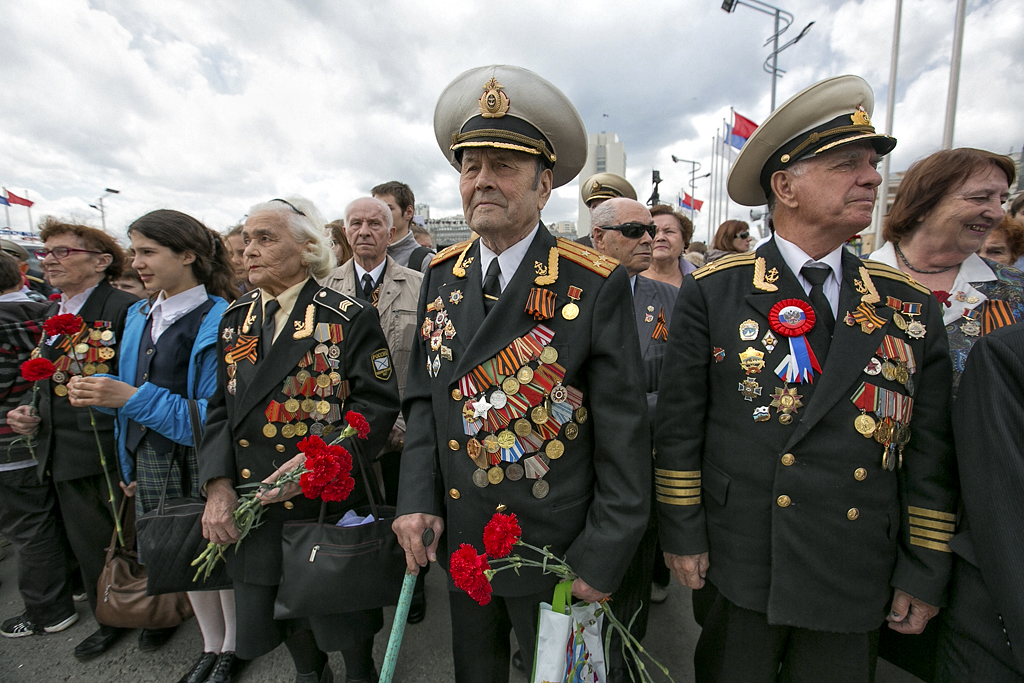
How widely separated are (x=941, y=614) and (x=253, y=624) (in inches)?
111

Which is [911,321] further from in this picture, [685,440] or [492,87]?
[492,87]

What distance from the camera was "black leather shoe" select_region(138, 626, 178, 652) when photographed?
110 inches

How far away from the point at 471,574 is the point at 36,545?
351cm

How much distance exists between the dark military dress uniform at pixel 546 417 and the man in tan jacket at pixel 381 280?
1698mm

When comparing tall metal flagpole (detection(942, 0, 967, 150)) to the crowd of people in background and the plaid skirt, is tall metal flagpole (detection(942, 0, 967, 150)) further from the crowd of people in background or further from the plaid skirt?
the plaid skirt

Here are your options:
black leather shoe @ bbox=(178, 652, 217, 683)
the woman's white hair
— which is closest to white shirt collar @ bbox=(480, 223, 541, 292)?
the woman's white hair

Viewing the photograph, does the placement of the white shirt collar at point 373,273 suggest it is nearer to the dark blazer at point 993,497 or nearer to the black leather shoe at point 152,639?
the black leather shoe at point 152,639

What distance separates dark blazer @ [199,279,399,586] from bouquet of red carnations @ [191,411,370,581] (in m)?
0.09

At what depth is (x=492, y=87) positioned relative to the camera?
1.60m

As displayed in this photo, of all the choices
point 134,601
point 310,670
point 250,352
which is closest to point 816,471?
point 250,352

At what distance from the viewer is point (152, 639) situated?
9.28 feet

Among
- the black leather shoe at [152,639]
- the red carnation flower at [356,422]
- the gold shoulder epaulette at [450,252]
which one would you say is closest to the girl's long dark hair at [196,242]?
the red carnation flower at [356,422]

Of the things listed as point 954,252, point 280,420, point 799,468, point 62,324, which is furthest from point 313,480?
point 954,252

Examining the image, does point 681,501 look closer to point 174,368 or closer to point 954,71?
point 174,368
